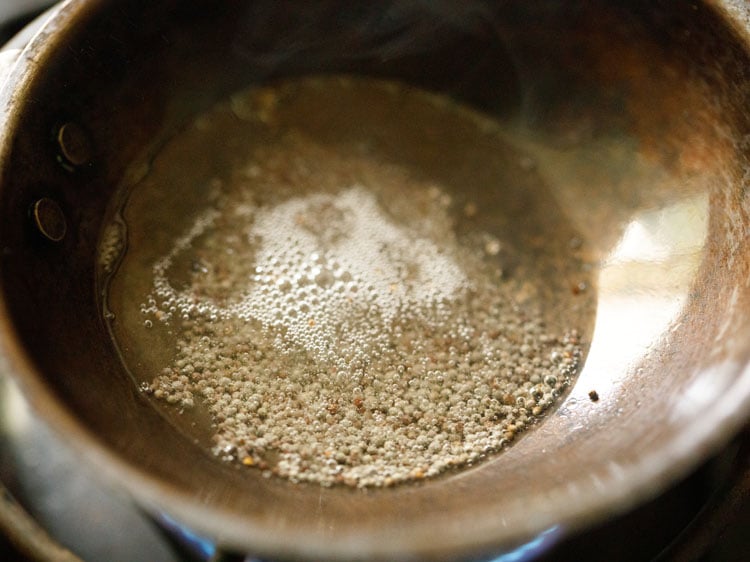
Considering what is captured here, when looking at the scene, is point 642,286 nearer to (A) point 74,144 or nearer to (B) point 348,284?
(B) point 348,284

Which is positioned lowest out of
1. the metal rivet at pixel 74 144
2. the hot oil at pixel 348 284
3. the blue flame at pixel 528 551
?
the blue flame at pixel 528 551

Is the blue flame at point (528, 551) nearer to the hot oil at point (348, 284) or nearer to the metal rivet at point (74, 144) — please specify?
the hot oil at point (348, 284)

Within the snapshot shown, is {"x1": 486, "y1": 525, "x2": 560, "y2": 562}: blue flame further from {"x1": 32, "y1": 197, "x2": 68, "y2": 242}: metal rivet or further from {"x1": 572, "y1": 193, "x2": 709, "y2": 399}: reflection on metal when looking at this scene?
{"x1": 32, "y1": 197, "x2": 68, "y2": 242}: metal rivet

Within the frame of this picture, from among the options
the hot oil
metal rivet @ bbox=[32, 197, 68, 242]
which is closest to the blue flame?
the hot oil

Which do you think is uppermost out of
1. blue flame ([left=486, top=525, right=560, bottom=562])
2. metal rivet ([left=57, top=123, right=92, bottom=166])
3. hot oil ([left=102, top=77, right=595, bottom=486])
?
metal rivet ([left=57, top=123, right=92, bottom=166])

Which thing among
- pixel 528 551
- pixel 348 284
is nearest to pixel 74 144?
pixel 348 284

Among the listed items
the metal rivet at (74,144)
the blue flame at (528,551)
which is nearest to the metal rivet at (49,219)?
the metal rivet at (74,144)
